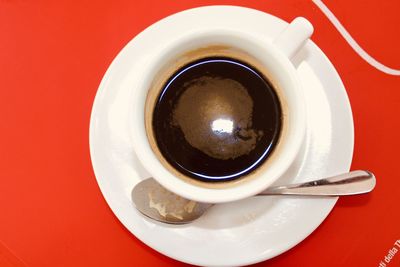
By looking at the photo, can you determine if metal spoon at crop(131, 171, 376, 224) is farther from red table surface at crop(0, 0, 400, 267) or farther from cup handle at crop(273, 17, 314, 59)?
cup handle at crop(273, 17, 314, 59)

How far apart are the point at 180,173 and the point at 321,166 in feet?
0.94

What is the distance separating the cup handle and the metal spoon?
0.85ft

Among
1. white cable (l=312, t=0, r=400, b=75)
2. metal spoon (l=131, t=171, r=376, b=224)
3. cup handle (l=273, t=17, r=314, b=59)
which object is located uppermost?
white cable (l=312, t=0, r=400, b=75)

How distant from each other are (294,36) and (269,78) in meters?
0.12

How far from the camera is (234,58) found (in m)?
0.87

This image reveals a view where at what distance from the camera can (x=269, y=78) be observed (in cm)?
84

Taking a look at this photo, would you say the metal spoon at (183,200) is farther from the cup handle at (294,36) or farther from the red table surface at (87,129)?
the cup handle at (294,36)

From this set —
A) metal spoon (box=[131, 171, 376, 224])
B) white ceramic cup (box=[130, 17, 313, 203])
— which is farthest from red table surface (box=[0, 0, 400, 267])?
white ceramic cup (box=[130, 17, 313, 203])

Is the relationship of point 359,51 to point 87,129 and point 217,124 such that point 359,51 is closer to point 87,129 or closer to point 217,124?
point 217,124

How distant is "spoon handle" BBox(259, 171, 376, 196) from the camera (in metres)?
0.83

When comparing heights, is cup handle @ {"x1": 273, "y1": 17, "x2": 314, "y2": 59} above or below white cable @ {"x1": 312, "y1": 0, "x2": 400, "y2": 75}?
below

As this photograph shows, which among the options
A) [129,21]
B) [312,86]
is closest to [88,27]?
[129,21]

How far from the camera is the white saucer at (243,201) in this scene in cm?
84

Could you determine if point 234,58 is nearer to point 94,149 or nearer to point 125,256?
point 94,149
